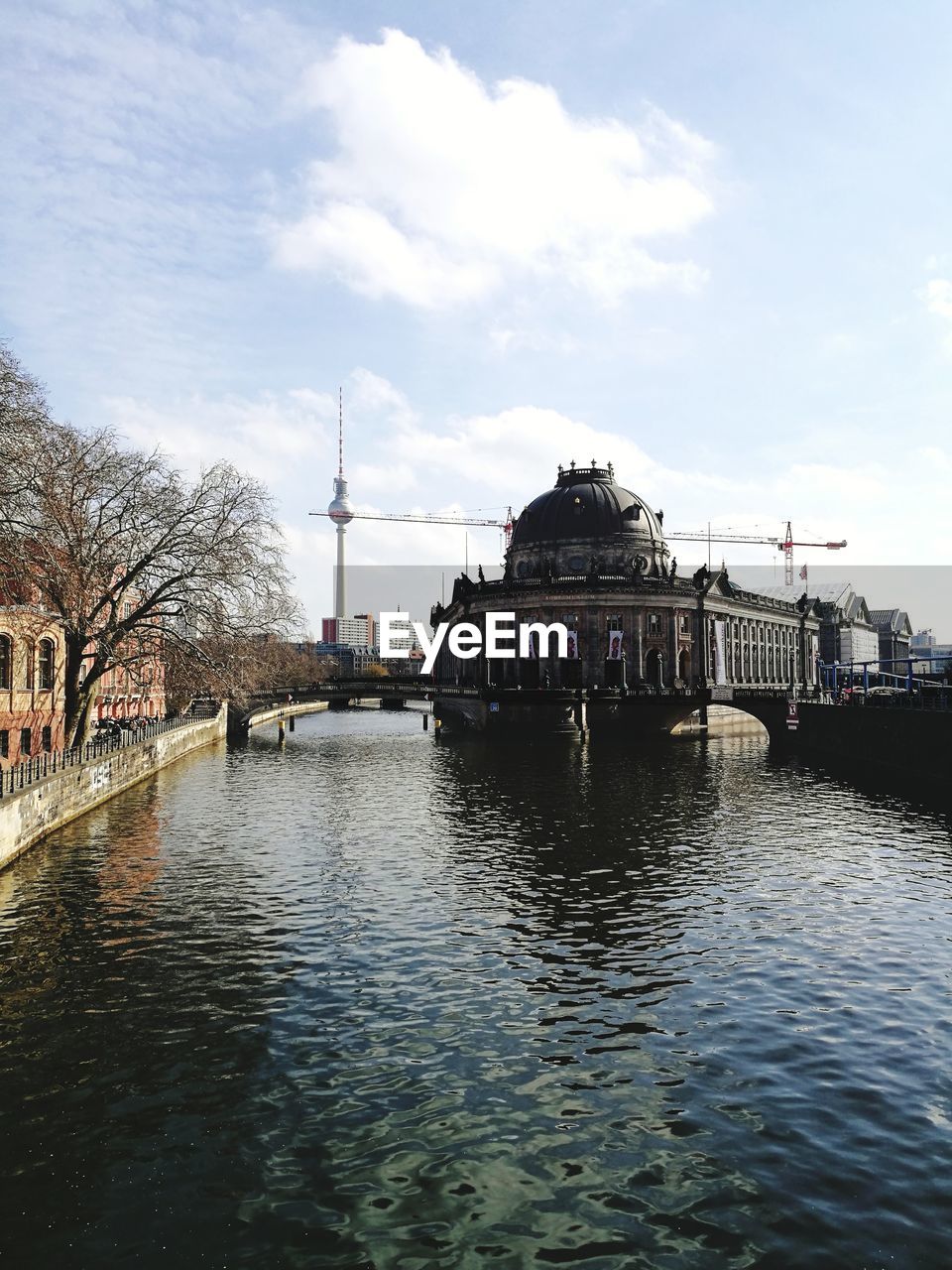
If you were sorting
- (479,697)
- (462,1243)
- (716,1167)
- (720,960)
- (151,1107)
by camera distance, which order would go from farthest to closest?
(479,697) < (720,960) < (151,1107) < (716,1167) < (462,1243)

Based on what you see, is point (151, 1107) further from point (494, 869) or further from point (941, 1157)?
point (494, 869)

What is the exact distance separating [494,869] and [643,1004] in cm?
1262

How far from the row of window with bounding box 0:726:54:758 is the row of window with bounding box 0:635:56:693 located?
2.27 m

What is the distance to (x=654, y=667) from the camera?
387 feet

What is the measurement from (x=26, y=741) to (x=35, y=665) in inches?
190

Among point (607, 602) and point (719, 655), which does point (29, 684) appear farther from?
point (719, 655)

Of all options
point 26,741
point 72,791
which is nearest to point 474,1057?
point 72,791

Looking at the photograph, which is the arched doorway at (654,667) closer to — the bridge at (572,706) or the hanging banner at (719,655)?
the hanging banner at (719,655)

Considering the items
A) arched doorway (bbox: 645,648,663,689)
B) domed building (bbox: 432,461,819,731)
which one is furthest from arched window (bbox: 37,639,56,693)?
arched doorway (bbox: 645,648,663,689)

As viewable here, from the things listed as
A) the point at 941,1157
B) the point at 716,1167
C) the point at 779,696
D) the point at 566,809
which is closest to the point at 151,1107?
the point at 716,1167

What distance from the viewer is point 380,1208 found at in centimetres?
1127

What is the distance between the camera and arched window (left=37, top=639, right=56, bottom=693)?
49491mm

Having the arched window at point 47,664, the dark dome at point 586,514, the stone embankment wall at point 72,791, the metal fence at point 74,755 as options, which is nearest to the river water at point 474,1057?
the stone embankment wall at point 72,791

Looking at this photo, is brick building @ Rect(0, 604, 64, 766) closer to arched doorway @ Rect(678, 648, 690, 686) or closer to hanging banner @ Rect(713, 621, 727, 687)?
arched doorway @ Rect(678, 648, 690, 686)
